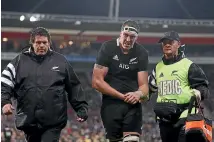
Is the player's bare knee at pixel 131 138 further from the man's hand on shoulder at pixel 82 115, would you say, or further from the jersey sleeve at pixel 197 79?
the jersey sleeve at pixel 197 79

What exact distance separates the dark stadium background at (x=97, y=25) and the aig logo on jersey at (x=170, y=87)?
17146mm

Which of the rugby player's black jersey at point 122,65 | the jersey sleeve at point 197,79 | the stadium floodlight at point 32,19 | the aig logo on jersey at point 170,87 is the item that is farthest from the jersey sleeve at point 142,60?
the stadium floodlight at point 32,19

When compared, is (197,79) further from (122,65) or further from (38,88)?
(38,88)

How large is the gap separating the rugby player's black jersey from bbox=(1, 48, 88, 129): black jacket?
23.4 inches

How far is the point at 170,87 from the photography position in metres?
5.77

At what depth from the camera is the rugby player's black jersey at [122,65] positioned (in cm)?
571

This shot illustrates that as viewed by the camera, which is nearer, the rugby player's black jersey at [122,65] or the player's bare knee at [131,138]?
the player's bare knee at [131,138]

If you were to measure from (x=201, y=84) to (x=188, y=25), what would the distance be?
69.2ft

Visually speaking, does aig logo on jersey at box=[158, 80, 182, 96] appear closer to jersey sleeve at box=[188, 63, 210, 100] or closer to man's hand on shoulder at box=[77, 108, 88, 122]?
jersey sleeve at box=[188, 63, 210, 100]

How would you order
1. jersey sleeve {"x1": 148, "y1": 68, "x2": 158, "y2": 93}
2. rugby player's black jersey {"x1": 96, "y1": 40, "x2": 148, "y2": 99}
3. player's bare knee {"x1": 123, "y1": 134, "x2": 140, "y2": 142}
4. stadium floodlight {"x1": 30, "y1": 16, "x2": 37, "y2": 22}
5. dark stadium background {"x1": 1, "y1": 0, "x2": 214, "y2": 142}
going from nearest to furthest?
1. player's bare knee {"x1": 123, "y1": 134, "x2": 140, "y2": 142}
2. rugby player's black jersey {"x1": 96, "y1": 40, "x2": 148, "y2": 99}
3. jersey sleeve {"x1": 148, "y1": 68, "x2": 158, "y2": 93}
4. stadium floodlight {"x1": 30, "y1": 16, "x2": 37, "y2": 22}
5. dark stadium background {"x1": 1, "y1": 0, "x2": 214, "y2": 142}

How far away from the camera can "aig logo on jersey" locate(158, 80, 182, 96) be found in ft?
18.8

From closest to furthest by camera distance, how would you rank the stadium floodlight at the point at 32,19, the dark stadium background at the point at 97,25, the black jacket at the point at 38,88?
the black jacket at the point at 38,88
the stadium floodlight at the point at 32,19
the dark stadium background at the point at 97,25

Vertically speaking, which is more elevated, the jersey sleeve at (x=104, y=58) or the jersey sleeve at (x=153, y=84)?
the jersey sleeve at (x=104, y=58)

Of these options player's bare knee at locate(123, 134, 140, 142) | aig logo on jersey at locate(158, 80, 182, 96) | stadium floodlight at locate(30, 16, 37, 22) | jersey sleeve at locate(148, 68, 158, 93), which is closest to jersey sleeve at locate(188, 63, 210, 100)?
aig logo on jersey at locate(158, 80, 182, 96)
